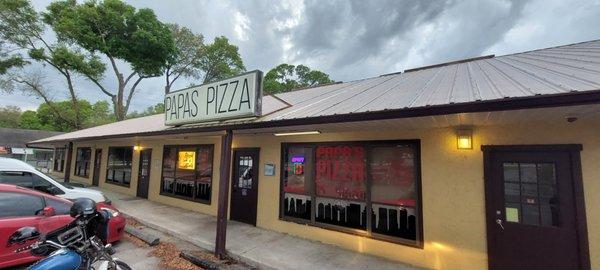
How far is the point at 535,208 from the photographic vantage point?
14.2 feet

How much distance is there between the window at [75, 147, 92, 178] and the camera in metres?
16.1

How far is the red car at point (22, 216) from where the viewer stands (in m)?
4.39

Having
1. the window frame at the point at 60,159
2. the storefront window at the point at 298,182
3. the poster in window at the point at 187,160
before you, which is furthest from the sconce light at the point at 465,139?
the window frame at the point at 60,159

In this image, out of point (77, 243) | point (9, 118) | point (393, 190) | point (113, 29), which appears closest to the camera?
point (77, 243)

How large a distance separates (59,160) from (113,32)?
35.5 ft

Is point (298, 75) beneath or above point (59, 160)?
above

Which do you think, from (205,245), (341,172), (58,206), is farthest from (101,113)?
(341,172)

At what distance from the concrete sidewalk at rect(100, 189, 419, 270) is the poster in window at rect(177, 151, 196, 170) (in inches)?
65.9

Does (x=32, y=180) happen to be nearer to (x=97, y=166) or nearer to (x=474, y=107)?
(x=97, y=166)

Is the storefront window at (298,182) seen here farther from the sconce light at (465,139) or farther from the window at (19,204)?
the window at (19,204)

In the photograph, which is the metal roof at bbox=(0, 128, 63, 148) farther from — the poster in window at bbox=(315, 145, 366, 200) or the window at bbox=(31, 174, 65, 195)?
the poster in window at bbox=(315, 145, 366, 200)

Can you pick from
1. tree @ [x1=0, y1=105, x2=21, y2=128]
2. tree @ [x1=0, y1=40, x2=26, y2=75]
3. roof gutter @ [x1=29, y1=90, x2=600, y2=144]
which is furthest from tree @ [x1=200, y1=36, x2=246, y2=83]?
tree @ [x1=0, y1=105, x2=21, y2=128]

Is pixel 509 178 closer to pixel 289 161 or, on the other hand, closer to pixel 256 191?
pixel 289 161

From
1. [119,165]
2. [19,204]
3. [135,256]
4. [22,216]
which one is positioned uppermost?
[119,165]
